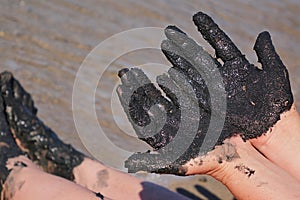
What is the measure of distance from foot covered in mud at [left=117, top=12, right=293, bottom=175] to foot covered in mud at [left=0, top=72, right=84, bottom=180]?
78 cm

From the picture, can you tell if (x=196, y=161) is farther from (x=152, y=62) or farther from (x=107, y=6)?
(x=107, y=6)

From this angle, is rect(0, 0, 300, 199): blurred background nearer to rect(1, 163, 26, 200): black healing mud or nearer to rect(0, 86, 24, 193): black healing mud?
rect(0, 86, 24, 193): black healing mud

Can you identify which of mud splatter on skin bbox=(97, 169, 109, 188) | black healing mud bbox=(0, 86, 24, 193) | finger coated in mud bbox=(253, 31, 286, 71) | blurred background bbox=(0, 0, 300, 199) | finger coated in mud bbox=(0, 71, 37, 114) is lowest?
mud splatter on skin bbox=(97, 169, 109, 188)

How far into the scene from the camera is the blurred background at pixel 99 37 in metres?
3.23

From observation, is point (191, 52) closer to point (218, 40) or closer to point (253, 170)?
point (218, 40)

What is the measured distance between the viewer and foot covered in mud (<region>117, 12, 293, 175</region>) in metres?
1.74

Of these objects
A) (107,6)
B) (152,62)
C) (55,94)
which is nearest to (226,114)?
(55,94)

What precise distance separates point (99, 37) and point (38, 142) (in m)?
1.71

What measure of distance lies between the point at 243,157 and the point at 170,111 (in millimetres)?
240

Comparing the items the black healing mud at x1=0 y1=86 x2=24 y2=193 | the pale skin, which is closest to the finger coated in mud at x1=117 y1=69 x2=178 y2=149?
the pale skin

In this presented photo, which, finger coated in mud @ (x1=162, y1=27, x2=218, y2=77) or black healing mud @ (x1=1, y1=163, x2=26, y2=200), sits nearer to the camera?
finger coated in mud @ (x1=162, y1=27, x2=218, y2=77)

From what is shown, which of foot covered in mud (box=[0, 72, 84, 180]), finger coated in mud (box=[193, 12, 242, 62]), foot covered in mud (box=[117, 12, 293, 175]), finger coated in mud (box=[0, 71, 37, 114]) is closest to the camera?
foot covered in mud (box=[117, 12, 293, 175])

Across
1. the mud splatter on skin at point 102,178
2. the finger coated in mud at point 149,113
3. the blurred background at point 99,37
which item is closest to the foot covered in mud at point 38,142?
the mud splatter on skin at point 102,178

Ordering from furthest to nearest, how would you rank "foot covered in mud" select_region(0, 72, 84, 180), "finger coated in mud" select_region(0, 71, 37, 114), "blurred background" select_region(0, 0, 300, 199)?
"blurred background" select_region(0, 0, 300, 199) → "finger coated in mud" select_region(0, 71, 37, 114) → "foot covered in mud" select_region(0, 72, 84, 180)
